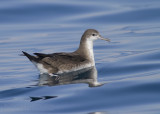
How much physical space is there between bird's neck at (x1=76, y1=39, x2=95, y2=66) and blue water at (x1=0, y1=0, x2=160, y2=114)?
0.37 m

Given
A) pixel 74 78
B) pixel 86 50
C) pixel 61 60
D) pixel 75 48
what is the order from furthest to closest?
pixel 75 48 → pixel 86 50 → pixel 61 60 → pixel 74 78

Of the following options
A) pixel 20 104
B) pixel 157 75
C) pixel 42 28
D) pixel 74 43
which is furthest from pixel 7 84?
pixel 42 28

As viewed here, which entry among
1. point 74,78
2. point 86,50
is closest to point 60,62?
point 74,78

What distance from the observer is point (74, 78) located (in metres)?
12.6

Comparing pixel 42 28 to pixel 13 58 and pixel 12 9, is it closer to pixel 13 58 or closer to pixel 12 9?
pixel 12 9

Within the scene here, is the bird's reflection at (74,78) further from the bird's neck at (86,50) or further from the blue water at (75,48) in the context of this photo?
the bird's neck at (86,50)

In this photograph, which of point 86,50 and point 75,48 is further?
point 75,48

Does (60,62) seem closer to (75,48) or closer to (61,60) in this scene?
(61,60)

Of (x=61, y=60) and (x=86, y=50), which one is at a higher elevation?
(x=86, y=50)

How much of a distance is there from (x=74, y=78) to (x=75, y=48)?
459 centimetres

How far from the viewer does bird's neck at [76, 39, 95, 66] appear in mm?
14109

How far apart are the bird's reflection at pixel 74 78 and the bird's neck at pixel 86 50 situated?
384 mm

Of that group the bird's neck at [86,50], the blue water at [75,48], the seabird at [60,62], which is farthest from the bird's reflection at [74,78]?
the bird's neck at [86,50]

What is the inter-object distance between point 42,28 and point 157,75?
9.16m
